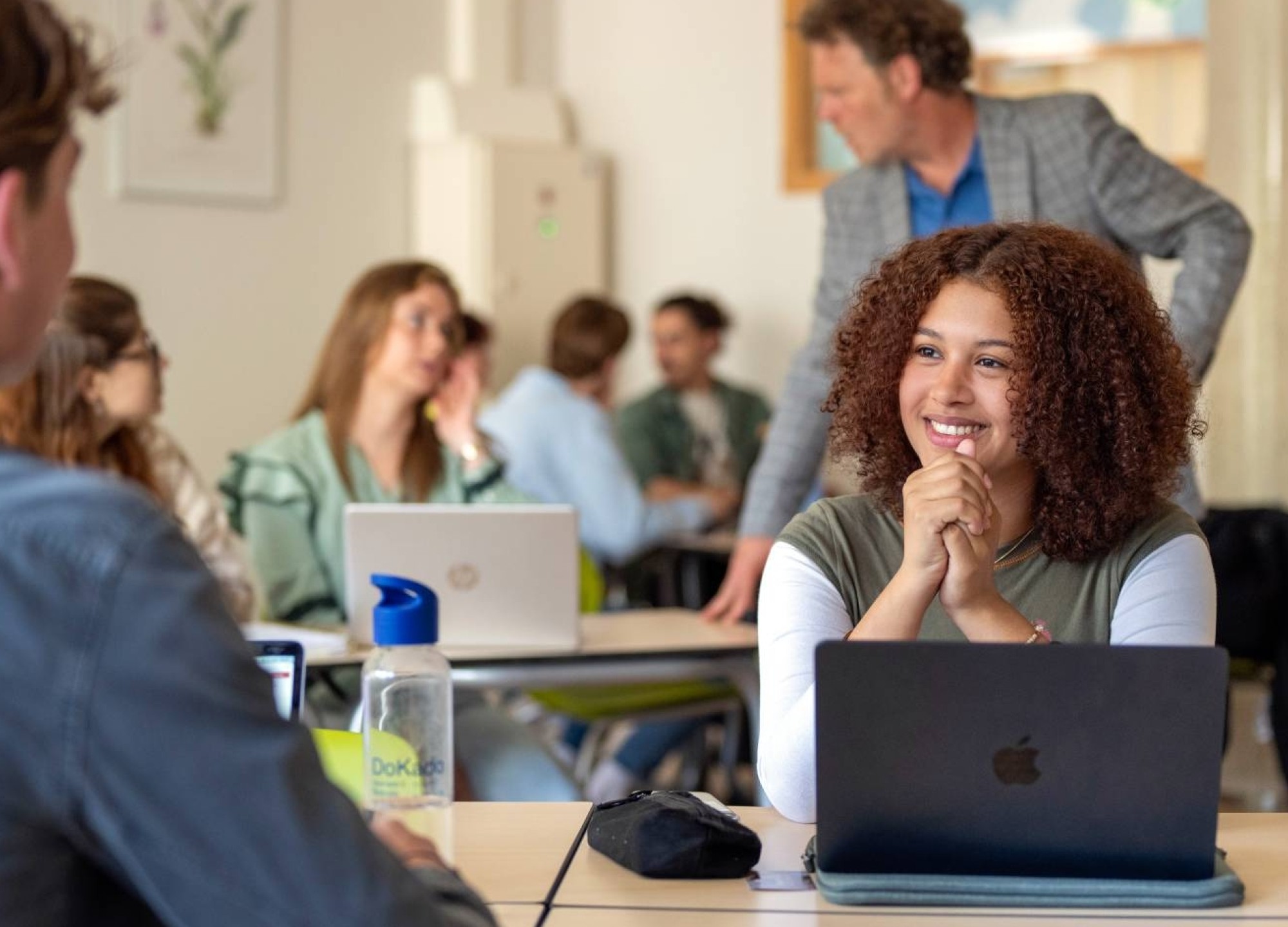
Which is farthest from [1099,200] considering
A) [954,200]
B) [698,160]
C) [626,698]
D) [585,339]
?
[698,160]

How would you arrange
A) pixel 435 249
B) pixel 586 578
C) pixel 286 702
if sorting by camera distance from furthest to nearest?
pixel 435 249, pixel 586 578, pixel 286 702

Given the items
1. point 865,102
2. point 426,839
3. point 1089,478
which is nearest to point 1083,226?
→ point 865,102

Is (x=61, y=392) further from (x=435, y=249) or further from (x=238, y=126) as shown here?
(x=435, y=249)

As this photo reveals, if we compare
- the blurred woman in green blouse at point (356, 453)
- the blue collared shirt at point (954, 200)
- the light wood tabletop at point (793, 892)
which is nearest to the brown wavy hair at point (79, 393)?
the blurred woman in green blouse at point (356, 453)

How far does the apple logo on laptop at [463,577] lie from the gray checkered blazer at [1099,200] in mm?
667

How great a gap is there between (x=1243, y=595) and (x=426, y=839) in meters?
3.30

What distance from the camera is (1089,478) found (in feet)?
6.01

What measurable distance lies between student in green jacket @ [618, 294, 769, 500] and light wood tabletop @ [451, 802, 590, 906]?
441 centimetres

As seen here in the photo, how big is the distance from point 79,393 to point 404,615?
1.76 m

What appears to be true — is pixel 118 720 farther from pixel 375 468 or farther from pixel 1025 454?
pixel 375 468

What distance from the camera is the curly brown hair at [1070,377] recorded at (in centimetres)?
183

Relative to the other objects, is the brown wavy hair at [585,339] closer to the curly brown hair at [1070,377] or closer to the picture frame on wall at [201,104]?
the picture frame on wall at [201,104]

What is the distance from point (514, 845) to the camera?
1.56 m

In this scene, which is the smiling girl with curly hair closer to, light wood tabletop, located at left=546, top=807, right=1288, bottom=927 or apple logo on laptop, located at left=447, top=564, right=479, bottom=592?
light wood tabletop, located at left=546, top=807, right=1288, bottom=927
